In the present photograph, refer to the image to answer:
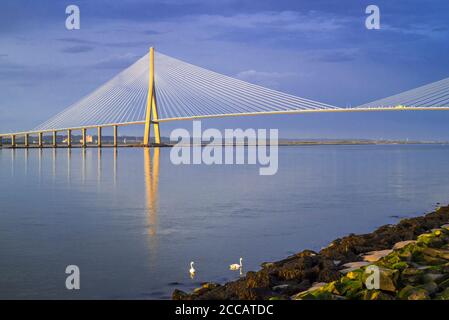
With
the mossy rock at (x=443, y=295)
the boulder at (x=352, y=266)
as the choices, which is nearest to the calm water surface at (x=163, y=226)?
the boulder at (x=352, y=266)

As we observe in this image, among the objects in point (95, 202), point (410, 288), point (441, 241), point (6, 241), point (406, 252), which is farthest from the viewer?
point (95, 202)

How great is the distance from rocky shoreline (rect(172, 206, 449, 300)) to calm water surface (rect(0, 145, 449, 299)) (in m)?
0.88

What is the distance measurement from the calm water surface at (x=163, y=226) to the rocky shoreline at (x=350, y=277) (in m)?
0.88

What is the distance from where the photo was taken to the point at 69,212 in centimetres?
1323

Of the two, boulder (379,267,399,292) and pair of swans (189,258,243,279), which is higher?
boulder (379,267,399,292)

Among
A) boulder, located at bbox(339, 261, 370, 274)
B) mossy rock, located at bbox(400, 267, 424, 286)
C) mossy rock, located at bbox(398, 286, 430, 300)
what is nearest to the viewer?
mossy rock, located at bbox(398, 286, 430, 300)

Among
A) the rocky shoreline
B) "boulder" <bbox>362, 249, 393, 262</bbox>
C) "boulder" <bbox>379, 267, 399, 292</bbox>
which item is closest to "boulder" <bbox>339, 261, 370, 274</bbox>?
the rocky shoreline

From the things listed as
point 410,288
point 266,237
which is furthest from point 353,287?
point 266,237

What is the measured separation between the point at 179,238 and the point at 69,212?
4.50 m

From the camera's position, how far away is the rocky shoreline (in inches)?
197

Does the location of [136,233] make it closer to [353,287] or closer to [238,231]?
[238,231]

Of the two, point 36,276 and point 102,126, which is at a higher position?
point 102,126

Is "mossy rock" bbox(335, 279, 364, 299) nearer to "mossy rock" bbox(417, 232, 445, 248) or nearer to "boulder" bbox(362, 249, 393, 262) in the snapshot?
"boulder" bbox(362, 249, 393, 262)

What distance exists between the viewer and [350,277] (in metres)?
5.43
